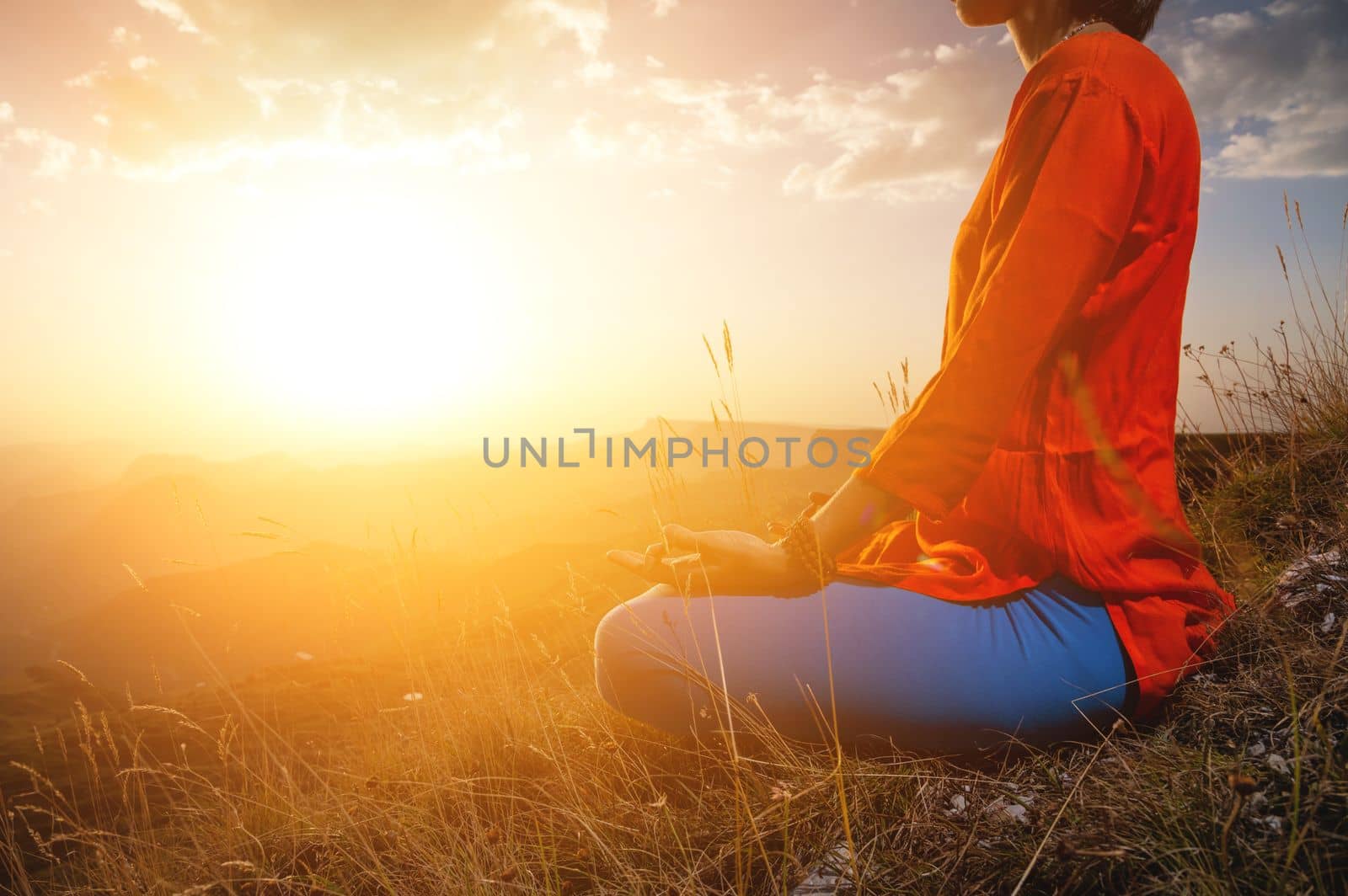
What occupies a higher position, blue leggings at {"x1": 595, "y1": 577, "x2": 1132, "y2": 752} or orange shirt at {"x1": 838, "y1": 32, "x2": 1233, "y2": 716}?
orange shirt at {"x1": 838, "y1": 32, "x2": 1233, "y2": 716}

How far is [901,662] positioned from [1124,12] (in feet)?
5.27

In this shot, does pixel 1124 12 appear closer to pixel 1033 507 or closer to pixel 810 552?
pixel 1033 507

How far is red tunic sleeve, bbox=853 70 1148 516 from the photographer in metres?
0.98

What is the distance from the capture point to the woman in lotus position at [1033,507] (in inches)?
39.6

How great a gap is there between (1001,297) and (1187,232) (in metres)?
0.44

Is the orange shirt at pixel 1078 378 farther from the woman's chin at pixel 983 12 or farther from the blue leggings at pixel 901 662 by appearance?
the woman's chin at pixel 983 12

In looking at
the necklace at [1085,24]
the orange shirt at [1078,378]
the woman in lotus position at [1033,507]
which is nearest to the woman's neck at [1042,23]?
the necklace at [1085,24]

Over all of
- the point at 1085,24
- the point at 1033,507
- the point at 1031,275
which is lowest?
the point at 1033,507

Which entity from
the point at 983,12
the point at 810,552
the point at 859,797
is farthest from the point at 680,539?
the point at 983,12

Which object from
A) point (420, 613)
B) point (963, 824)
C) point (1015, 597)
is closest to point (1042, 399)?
point (1015, 597)

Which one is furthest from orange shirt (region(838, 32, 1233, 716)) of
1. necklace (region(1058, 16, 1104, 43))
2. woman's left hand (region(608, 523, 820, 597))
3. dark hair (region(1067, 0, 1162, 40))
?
dark hair (region(1067, 0, 1162, 40))

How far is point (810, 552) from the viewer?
1.15 metres

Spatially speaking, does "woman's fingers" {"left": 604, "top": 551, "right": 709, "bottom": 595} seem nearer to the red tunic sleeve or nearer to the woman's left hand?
the woman's left hand

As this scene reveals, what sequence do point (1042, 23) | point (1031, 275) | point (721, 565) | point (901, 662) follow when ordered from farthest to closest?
point (1042, 23), point (721, 565), point (901, 662), point (1031, 275)
